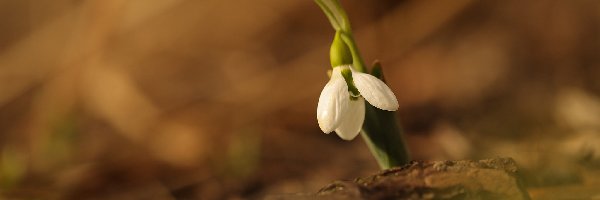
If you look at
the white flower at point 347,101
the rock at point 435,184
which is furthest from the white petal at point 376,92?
the rock at point 435,184

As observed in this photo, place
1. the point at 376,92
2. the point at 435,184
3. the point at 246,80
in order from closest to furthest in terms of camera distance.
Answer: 1. the point at 435,184
2. the point at 376,92
3. the point at 246,80

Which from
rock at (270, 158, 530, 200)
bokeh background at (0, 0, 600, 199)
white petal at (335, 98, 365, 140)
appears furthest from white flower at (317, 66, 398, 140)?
bokeh background at (0, 0, 600, 199)

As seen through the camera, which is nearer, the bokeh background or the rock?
the rock

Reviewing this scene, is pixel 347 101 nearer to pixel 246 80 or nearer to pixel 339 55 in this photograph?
pixel 339 55

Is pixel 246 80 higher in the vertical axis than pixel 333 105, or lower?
higher

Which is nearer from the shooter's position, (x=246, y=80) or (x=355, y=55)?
(x=355, y=55)

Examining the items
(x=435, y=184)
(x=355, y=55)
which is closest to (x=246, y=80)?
(x=355, y=55)

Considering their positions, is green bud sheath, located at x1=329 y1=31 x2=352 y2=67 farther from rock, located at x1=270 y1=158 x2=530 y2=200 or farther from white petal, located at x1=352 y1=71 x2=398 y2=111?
rock, located at x1=270 y1=158 x2=530 y2=200

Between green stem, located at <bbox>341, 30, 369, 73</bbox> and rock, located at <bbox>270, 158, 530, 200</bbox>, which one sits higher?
green stem, located at <bbox>341, 30, 369, 73</bbox>
